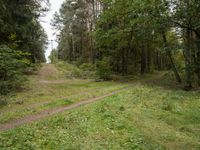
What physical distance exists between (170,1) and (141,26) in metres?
3.61

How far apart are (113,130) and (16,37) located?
536 inches

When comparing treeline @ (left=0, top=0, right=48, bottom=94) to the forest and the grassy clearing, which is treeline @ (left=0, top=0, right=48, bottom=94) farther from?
the grassy clearing

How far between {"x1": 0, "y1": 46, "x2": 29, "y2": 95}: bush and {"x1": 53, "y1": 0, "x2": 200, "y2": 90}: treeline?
31.8ft

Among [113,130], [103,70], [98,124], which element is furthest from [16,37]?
[113,130]

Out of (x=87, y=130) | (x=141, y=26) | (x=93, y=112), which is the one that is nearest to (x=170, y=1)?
(x=141, y=26)

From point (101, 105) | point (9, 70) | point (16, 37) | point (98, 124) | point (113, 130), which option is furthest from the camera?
point (16, 37)

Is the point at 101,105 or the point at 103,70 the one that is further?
the point at 103,70

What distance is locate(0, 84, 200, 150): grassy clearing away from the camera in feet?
20.5

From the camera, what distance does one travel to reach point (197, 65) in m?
16.4

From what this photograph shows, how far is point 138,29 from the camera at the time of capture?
19.4 m

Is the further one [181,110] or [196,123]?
[181,110]

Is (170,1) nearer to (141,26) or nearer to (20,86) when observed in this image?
(141,26)

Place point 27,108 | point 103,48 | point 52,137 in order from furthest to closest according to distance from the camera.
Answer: point 103,48, point 27,108, point 52,137

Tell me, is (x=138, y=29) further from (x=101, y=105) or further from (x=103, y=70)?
(x=101, y=105)
